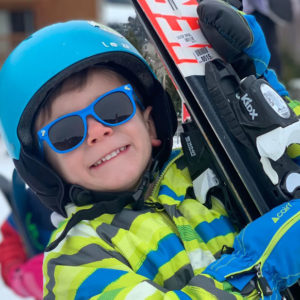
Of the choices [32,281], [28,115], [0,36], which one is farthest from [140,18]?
[0,36]

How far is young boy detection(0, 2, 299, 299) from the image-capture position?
5.26 ft

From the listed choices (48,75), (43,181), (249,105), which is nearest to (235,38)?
(249,105)

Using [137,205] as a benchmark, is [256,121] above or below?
above

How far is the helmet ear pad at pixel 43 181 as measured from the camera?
1.91 m

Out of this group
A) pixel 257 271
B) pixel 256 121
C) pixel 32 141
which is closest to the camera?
pixel 257 271

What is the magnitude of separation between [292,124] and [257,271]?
48cm

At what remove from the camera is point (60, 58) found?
188cm

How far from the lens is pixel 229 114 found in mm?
1729

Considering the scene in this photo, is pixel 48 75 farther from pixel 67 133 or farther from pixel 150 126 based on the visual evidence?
pixel 150 126

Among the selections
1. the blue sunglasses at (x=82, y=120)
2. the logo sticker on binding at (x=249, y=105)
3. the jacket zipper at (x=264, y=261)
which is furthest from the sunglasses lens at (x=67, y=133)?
the jacket zipper at (x=264, y=261)

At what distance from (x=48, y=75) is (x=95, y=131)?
0.29 metres

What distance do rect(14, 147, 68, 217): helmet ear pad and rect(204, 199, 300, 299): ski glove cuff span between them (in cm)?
66

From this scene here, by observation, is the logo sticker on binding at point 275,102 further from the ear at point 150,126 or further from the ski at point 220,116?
the ear at point 150,126

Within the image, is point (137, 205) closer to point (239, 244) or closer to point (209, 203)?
point (209, 203)
